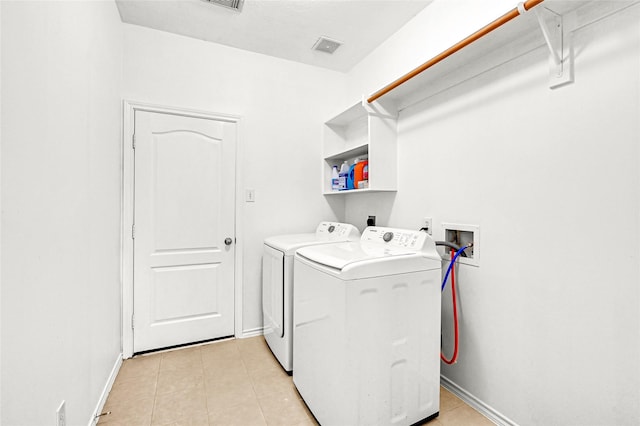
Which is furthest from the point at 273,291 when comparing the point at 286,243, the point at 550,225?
the point at 550,225

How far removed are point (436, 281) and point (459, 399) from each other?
2.55ft

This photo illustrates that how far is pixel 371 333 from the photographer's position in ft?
4.38

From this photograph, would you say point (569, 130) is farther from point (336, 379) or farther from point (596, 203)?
point (336, 379)

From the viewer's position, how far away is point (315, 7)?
202 centimetres

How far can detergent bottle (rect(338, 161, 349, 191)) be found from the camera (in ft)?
8.68

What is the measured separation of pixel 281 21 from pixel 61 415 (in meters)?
2.52

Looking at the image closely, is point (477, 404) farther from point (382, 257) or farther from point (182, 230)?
point (182, 230)

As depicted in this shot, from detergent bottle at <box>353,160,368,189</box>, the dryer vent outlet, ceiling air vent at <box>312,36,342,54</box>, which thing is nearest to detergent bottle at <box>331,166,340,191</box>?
detergent bottle at <box>353,160,368,189</box>

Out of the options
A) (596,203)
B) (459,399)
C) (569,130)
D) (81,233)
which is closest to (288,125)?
(81,233)

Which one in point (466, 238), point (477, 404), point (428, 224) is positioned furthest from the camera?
point (428, 224)

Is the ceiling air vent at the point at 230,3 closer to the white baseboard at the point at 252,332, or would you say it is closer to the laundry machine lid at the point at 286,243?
the laundry machine lid at the point at 286,243

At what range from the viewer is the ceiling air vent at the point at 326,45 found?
241 centimetres

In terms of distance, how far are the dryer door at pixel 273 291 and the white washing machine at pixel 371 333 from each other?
1.39ft

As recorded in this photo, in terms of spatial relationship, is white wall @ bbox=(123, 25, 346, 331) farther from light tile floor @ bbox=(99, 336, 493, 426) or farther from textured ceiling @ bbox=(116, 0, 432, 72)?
light tile floor @ bbox=(99, 336, 493, 426)
